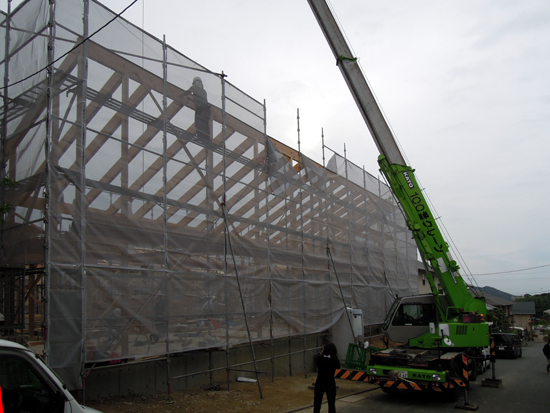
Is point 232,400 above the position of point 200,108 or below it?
below

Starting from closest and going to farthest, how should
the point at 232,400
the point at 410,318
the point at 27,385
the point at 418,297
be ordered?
the point at 27,385, the point at 232,400, the point at 410,318, the point at 418,297

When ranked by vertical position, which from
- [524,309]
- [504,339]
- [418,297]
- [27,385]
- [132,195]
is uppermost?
[132,195]

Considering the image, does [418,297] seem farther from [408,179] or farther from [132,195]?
[132,195]

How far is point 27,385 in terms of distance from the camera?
3359 millimetres

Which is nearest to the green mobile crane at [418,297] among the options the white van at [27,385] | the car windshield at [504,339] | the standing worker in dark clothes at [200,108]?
the standing worker in dark clothes at [200,108]

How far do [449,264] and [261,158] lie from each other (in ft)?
20.0

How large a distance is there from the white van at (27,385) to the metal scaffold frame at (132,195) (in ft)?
12.6

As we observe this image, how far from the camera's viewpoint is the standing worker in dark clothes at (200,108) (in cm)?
1066

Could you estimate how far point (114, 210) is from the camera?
845cm

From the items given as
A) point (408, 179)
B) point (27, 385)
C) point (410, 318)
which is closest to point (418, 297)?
point (410, 318)

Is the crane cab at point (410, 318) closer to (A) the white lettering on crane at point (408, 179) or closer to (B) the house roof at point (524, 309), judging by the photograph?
(A) the white lettering on crane at point (408, 179)

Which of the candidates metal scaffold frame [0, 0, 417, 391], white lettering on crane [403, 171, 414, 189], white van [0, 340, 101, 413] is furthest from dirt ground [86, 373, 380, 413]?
white lettering on crane [403, 171, 414, 189]

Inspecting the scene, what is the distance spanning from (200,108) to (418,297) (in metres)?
8.19

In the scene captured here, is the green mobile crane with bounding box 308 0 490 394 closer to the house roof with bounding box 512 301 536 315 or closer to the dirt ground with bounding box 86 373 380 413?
the dirt ground with bounding box 86 373 380 413
